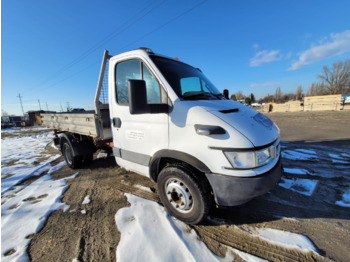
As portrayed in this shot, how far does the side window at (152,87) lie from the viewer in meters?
2.26

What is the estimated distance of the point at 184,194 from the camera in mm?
2129

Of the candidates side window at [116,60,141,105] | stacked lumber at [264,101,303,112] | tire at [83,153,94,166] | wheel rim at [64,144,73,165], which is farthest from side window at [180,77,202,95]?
stacked lumber at [264,101,303,112]

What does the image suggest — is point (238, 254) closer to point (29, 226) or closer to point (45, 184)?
point (29, 226)

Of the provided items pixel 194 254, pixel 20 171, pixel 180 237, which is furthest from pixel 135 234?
pixel 20 171

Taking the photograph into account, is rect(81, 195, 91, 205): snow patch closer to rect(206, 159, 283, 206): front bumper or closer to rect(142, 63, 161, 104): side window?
rect(142, 63, 161, 104): side window

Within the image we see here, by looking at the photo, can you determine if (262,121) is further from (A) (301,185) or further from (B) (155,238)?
(B) (155,238)

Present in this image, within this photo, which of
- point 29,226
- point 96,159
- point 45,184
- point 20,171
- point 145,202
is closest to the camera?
point 29,226

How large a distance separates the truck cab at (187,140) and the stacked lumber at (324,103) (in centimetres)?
2742

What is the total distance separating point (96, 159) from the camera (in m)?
5.43

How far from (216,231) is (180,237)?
1.66 feet

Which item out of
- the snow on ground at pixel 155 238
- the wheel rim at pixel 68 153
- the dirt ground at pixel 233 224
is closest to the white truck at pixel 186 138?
the snow on ground at pixel 155 238

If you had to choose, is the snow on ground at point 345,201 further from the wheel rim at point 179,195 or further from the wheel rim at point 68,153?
the wheel rim at point 68,153

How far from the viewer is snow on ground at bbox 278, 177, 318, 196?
2866 mm

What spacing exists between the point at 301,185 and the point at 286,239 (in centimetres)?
164
